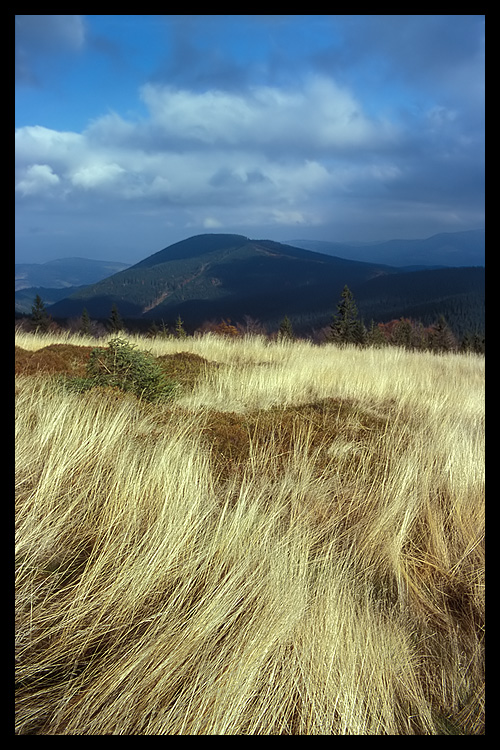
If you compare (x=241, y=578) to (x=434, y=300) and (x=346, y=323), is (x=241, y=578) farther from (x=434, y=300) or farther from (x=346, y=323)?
(x=434, y=300)

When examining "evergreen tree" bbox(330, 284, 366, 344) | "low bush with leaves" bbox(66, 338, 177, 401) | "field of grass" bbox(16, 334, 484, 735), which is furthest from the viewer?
"evergreen tree" bbox(330, 284, 366, 344)

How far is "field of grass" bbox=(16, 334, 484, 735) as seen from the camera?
163cm

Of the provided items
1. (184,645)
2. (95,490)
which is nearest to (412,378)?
(95,490)

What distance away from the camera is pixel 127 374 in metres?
5.82

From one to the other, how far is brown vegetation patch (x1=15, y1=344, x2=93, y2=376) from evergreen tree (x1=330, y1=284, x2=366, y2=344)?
25.5m

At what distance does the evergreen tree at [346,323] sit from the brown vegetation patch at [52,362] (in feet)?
83.6

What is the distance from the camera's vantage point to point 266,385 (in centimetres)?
667

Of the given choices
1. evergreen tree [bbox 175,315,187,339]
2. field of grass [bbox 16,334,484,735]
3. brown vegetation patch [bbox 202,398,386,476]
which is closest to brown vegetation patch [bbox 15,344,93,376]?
field of grass [bbox 16,334,484,735]

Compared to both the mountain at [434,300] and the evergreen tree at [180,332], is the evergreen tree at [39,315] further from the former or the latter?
the mountain at [434,300]

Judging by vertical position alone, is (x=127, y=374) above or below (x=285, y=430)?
above

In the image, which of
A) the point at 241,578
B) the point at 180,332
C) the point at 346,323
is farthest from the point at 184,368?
the point at 346,323

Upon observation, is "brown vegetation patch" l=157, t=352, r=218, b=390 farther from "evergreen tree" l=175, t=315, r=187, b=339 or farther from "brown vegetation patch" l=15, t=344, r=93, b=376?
"evergreen tree" l=175, t=315, r=187, b=339

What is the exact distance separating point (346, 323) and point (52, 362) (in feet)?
Result: 104
